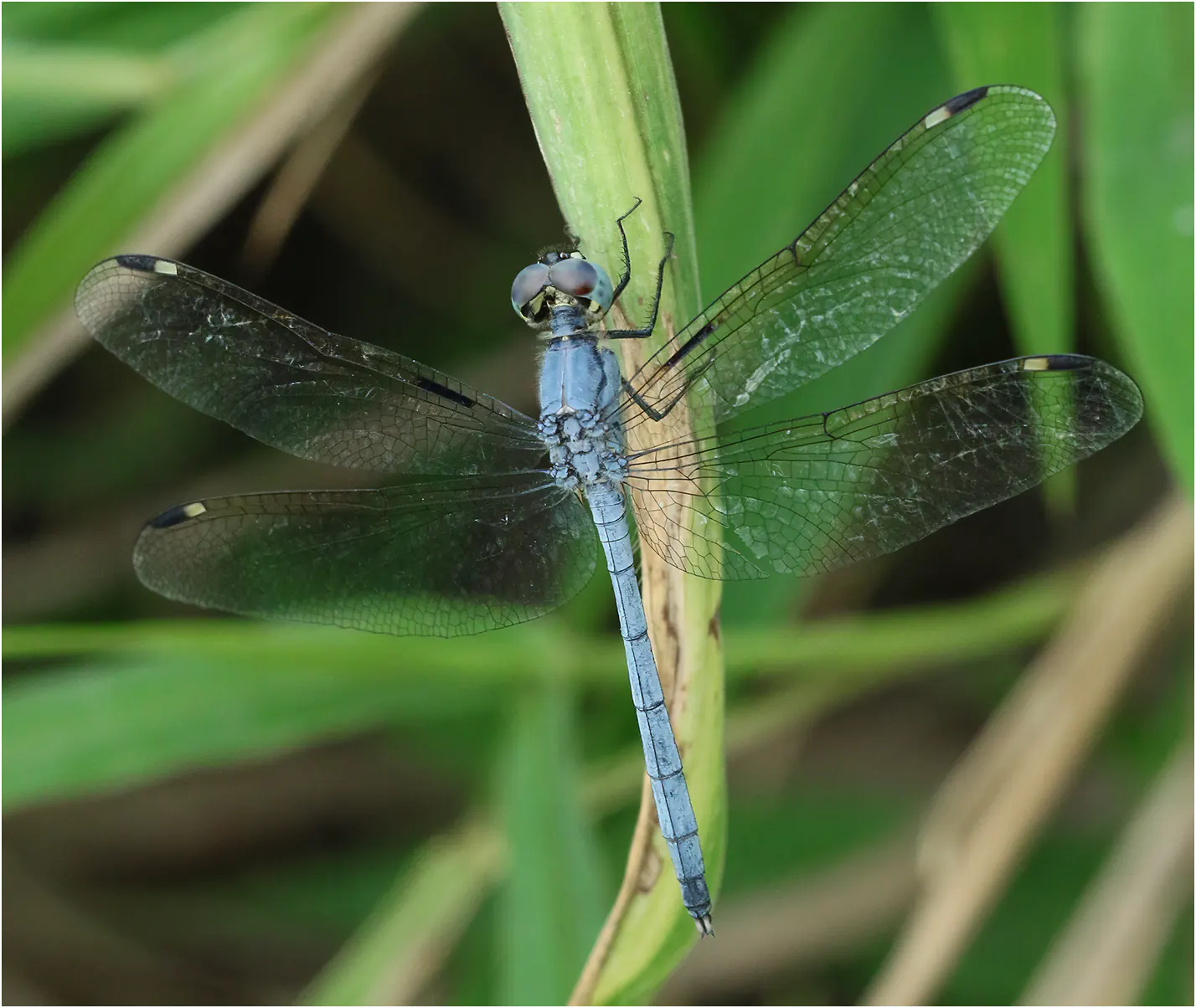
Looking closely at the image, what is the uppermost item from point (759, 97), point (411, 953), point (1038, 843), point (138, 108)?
point (138, 108)

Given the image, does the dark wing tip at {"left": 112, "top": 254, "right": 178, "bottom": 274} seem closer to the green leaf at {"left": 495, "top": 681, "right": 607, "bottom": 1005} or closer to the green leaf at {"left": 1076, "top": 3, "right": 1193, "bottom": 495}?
the green leaf at {"left": 495, "top": 681, "right": 607, "bottom": 1005}

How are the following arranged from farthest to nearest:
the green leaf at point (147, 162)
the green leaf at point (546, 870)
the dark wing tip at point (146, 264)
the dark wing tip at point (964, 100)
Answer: the green leaf at point (147, 162) < the green leaf at point (546, 870) < the dark wing tip at point (146, 264) < the dark wing tip at point (964, 100)

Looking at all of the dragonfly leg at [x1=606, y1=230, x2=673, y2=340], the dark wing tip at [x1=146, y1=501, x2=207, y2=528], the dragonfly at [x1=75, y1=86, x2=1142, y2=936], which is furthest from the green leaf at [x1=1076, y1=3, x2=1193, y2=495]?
the dark wing tip at [x1=146, y1=501, x2=207, y2=528]

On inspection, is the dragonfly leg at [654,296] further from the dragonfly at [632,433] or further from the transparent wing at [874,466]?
the transparent wing at [874,466]

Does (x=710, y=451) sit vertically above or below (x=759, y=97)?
below

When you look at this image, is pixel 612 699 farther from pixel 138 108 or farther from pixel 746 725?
pixel 138 108

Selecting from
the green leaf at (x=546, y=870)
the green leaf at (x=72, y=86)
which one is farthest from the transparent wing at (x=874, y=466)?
the green leaf at (x=72, y=86)

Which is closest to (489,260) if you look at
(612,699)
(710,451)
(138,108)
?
(138,108)
